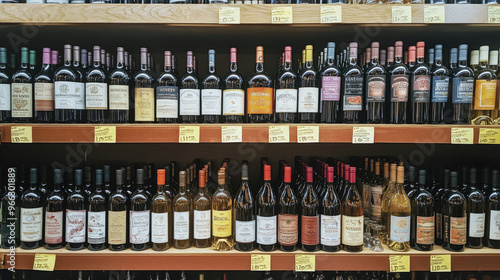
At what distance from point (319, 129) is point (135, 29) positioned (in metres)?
1.01

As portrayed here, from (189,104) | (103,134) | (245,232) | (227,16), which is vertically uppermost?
(227,16)

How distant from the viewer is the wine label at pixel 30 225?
140cm

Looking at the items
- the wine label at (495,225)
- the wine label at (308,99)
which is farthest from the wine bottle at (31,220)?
the wine label at (495,225)

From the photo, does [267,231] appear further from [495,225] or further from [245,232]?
[495,225]

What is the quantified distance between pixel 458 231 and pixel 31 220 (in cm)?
198

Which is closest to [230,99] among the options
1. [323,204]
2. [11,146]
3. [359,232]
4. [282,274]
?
[323,204]

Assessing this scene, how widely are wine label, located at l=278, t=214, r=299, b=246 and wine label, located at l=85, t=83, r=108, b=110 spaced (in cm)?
100

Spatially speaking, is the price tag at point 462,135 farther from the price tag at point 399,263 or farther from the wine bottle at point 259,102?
the wine bottle at point 259,102

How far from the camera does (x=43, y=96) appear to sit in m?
1.43

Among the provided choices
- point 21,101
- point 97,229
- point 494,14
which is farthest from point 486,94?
point 21,101

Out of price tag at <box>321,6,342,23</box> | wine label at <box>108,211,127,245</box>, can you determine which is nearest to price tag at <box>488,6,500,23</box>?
price tag at <box>321,6,342,23</box>

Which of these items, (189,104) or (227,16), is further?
(189,104)

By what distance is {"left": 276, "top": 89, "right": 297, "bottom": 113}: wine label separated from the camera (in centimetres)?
141

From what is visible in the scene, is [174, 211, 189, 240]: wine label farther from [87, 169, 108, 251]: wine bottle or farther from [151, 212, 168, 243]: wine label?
[87, 169, 108, 251]: wine bottle
